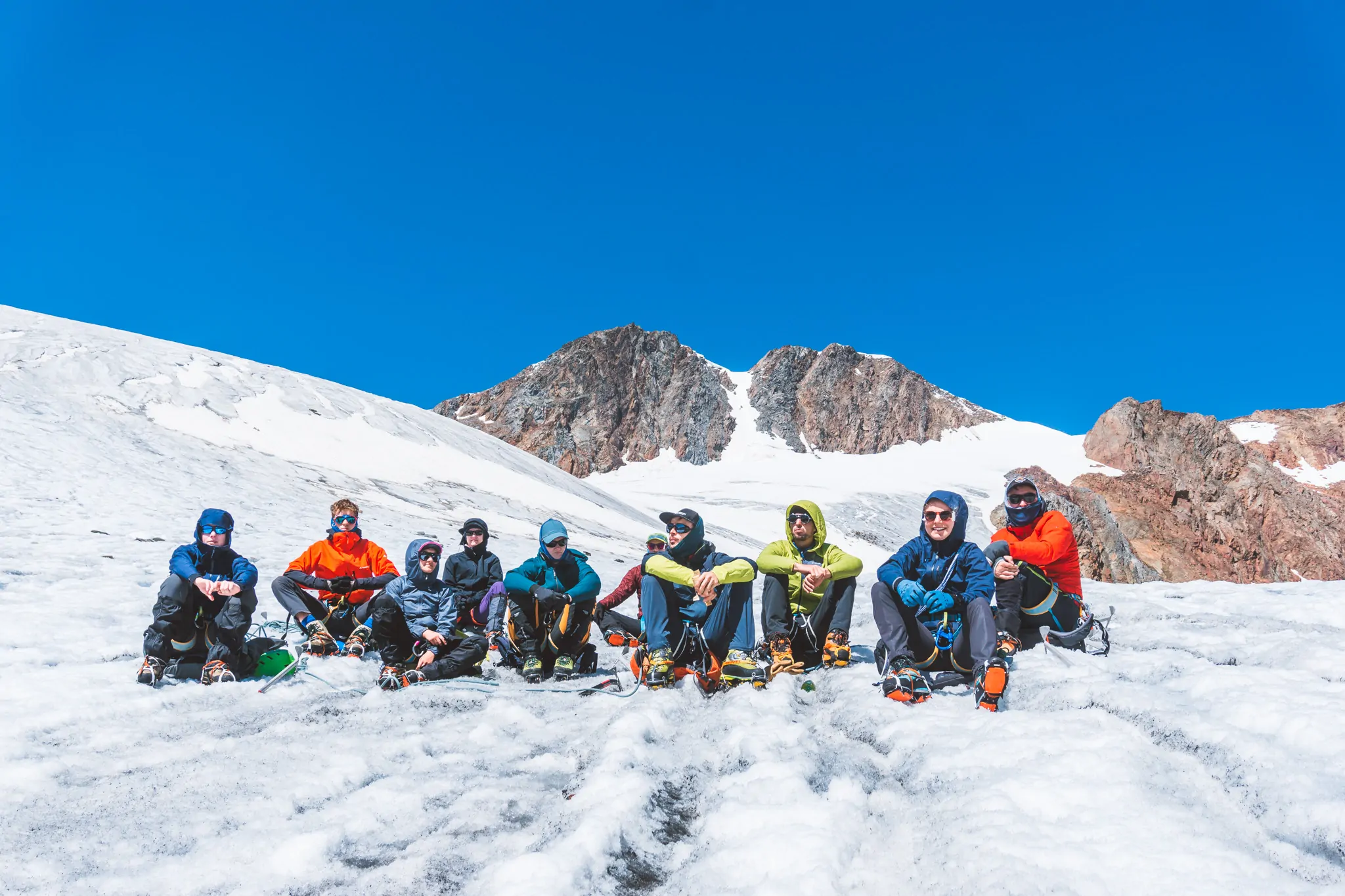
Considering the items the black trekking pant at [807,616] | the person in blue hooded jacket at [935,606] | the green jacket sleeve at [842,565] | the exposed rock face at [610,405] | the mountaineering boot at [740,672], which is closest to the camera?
the person in blue hooded jacket at [935,606]

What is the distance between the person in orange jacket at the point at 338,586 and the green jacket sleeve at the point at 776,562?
4127 mm

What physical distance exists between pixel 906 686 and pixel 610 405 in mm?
100710

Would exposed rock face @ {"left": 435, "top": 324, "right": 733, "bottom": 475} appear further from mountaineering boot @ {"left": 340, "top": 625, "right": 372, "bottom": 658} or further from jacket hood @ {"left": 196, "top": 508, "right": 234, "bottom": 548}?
jacket hood @ {"left": 196, "top": 508, "right": 234, "bottom": 548}

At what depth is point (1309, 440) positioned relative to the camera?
117 m

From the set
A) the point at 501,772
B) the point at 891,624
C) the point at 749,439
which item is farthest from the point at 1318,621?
the point at 749,439

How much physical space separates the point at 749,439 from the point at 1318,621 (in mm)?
94401

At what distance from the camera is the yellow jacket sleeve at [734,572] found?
19.9ft

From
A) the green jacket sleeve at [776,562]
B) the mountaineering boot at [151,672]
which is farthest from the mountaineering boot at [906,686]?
the mountaineering boot at [151,672]

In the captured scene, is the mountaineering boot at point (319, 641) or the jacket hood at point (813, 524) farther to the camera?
the mountaineering boot at point (319, 641)

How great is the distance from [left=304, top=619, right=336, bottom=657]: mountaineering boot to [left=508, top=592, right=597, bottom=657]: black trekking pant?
73.3 inches

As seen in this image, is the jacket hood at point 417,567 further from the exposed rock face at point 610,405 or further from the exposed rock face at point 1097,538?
the exposed rock face at point 610,405

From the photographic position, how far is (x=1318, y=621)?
302 inches

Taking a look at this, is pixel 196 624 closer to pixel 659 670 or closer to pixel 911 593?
pixel 659 670

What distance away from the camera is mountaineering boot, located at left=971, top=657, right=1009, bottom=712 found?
4.61m
